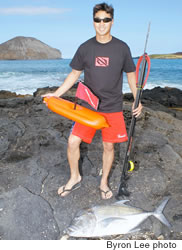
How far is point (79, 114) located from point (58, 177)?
3.87ft

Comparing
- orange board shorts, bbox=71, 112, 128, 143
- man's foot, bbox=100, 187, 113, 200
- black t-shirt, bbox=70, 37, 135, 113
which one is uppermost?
black t-shirt, bbox=70, 37, 135, 113

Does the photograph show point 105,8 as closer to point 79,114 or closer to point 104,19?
point 104,19

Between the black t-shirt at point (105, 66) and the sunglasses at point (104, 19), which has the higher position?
the sunglasses at point (104, 19)

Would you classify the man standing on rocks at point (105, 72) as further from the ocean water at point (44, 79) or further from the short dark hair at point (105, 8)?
the ocean water at point (44, 79)

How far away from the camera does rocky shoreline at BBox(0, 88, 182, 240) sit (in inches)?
99.3

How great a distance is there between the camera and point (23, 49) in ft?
251

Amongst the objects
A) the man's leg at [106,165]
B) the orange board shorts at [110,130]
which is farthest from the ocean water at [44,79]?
the orange board shorts at [110,130]

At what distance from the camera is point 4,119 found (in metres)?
4.84

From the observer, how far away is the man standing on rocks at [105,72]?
246cm

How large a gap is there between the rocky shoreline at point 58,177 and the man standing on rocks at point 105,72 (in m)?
0.57

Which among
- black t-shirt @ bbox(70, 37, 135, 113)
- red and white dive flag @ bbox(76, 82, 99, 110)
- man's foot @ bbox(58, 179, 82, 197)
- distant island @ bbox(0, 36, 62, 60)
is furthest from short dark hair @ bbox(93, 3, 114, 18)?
distant island @ bbox(0, 36, 62, 60)

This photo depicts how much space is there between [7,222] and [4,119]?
273 cm

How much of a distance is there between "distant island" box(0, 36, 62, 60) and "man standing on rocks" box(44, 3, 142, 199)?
7838 centimetres

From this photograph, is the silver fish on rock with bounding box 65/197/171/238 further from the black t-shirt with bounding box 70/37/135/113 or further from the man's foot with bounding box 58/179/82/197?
the black t-shirt with bounding box 70/37/135/113
